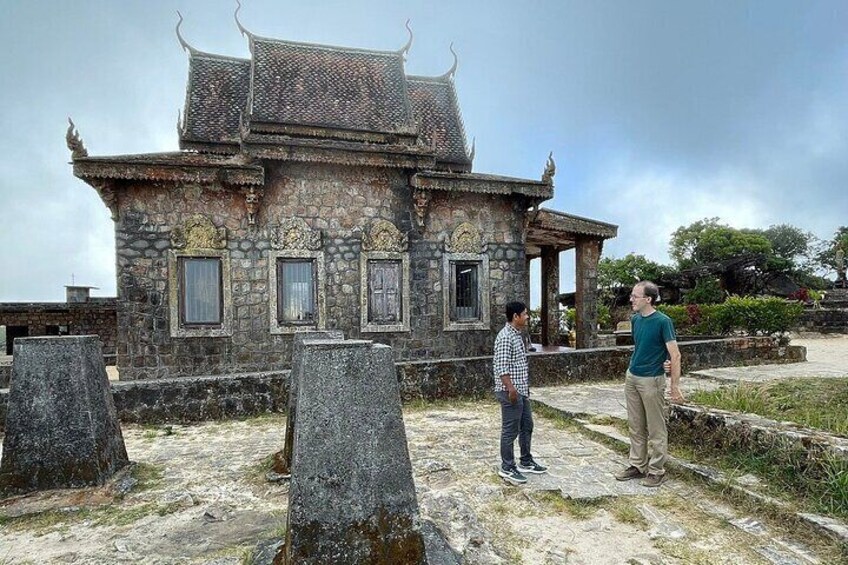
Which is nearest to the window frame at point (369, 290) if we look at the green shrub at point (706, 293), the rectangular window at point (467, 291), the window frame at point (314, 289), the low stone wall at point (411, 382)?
the window frame at point (314, 289)

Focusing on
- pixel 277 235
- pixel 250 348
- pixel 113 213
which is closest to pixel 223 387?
pixel 250 348

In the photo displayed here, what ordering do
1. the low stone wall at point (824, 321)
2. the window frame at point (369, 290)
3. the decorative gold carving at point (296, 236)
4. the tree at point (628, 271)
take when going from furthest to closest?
1. the tree at point (628, 271)
2. the low stone wall at point (824, 321)
3. the window frame at point (369, 290)
4. the decorative gold carving at point (296, 236)

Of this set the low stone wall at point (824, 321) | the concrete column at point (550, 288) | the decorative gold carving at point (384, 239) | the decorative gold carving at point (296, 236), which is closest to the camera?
the decorative gold carving at point (296, 236)

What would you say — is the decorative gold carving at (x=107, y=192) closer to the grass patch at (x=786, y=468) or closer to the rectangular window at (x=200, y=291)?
the rectangular window at (x=200, y=291)

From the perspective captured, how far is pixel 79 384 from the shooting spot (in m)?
4.73

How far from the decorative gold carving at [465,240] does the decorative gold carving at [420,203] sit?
2.76ft

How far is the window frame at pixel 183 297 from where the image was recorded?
10.8m

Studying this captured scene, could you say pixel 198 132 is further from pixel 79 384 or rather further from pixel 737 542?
pixel 737 542

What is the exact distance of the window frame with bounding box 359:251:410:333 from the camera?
11.8 meters

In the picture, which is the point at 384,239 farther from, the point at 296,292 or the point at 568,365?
the point at 568,365

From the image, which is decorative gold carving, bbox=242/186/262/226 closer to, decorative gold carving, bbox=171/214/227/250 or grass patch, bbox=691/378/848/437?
decorative gold carving, bbox=171/214/227/250

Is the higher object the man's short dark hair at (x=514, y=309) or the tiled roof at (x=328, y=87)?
the tiled roof at (x=328, y=87)

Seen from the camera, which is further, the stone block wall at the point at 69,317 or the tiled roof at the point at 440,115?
the stone block wall at the point at 69,317

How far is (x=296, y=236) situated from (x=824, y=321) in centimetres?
2319
